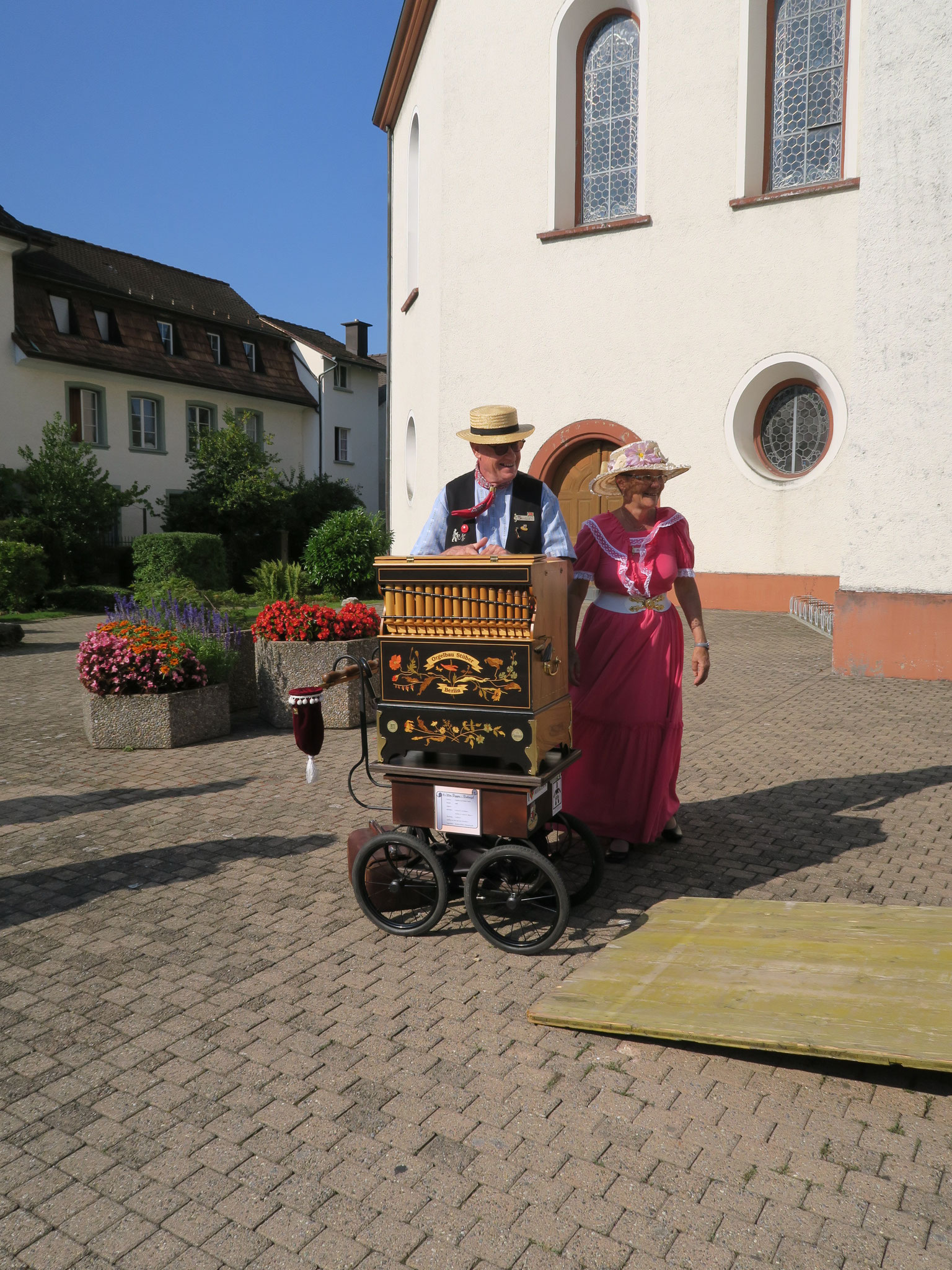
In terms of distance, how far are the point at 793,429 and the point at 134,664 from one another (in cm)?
1128

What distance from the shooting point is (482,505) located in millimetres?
4426

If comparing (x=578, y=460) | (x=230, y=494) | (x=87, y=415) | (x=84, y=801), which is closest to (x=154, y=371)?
(x=87, y=415)

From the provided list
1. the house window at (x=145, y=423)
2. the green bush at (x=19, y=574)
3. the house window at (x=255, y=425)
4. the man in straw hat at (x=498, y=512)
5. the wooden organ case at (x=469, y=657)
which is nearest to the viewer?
the wooden organ case at (x=469, y=657)

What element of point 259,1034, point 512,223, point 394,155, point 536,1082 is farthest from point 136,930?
point 394,155

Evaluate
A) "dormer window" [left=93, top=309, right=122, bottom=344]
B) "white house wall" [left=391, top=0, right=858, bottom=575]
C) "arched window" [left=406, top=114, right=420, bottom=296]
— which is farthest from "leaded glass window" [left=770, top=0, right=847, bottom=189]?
"dormer window" [left=93, top=309, right=122, bottom=344]

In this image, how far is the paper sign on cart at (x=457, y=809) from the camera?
3.95 meters

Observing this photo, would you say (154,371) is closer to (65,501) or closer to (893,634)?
(65,501)

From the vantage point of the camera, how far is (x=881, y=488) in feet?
34.2

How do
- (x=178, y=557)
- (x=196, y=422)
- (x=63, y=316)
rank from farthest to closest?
1. (x=196, y=422)
2. (x=63, y=316)
3. (x=178, y=557)

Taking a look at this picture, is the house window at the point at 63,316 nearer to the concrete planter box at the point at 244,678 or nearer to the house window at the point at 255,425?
the house window at the point at 255,425

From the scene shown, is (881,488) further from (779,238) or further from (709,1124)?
(709,1124)

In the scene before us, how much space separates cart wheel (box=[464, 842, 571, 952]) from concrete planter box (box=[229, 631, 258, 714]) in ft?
18.0

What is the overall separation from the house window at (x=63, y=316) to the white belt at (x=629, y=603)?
107ft

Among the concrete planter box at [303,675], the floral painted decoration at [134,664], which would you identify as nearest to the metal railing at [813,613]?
→ the concrete planter box at [303,675]
